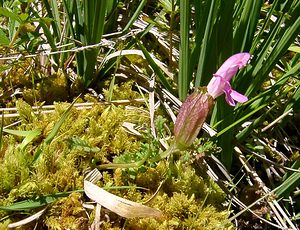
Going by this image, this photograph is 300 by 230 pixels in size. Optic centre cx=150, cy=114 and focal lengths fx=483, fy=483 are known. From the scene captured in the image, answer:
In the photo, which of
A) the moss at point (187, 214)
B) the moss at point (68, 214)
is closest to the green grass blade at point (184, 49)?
the moss at point (187, 214)

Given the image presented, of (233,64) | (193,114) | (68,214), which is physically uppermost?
Result: (233,64)

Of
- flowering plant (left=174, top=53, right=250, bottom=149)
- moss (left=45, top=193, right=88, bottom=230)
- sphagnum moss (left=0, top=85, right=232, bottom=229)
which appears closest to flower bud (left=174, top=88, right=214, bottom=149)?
flowering plant (left=174, top=53, right=250, bottom=149)

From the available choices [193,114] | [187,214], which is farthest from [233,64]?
[187,214]

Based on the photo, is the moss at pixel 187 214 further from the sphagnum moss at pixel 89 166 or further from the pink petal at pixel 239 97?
the pink petal at pixel 239 97

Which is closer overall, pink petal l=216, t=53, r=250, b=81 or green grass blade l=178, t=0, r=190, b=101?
pink petal l=216, t=53, r=250, b=81

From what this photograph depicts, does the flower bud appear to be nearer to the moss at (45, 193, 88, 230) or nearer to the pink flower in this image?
the pink flower

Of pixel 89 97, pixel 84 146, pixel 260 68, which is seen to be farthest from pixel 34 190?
pixel 260 68

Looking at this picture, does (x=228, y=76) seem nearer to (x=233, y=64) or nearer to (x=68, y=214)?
(x=233, y=64)
